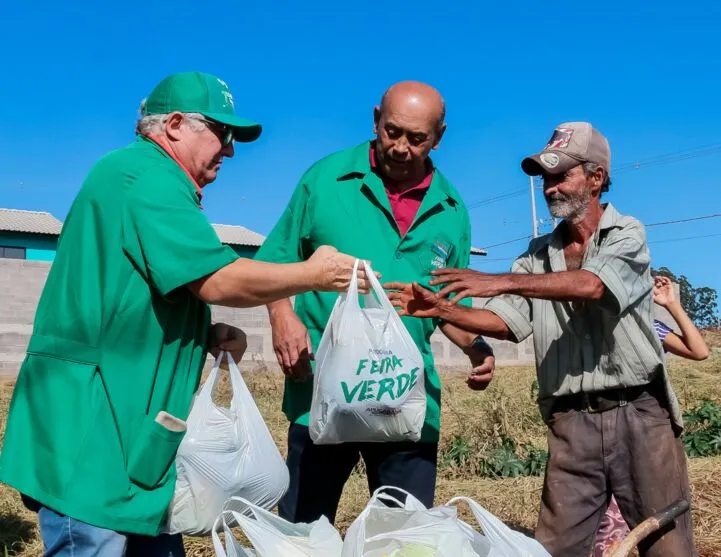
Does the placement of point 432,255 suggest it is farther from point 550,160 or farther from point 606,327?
point 606,327

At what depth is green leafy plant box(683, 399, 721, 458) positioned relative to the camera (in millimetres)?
7559

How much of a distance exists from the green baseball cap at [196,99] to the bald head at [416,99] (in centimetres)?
93

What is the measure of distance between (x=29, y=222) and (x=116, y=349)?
34.5 m

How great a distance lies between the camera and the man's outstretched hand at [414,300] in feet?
10.3

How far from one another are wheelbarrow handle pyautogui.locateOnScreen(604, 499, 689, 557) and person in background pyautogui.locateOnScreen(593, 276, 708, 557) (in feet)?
4.78

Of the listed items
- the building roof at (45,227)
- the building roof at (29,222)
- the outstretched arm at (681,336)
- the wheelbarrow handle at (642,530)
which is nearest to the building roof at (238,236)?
the building roof at (45,227)

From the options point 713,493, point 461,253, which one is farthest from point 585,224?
point 713,493

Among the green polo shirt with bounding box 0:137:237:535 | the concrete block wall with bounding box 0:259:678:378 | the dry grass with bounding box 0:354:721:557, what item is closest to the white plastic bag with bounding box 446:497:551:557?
the green polo shirt with bounding box 0:137:237:535

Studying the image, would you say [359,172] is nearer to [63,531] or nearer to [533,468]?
[63,531]

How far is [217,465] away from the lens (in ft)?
8.00

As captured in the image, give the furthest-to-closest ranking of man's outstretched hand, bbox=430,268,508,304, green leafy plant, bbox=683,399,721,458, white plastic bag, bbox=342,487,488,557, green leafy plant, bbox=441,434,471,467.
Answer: green leafy plant, bbox=683,399,721,458 → green leafy plant, bbox=441,434,471,467 → man's outstretched hand, bbox=430,268,508,304 → white plastic bag, bbox=342,487,488,557

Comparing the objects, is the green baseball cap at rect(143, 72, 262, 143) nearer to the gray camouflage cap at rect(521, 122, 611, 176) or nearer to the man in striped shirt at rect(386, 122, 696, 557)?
the man in striped shirt at rect(386, 122, 696, 557)

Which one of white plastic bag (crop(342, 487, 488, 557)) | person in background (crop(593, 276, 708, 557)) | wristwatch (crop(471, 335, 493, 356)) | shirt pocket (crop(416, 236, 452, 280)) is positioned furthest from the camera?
person in background (crop(593, 276, 708, 557))

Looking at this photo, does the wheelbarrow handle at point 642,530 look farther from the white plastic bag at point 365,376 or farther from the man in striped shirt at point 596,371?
the white plastic bag at point 365,376
